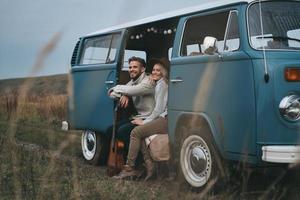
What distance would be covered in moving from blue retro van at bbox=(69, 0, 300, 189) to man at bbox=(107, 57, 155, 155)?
656 mm

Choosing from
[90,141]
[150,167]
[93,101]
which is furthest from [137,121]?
[90,141]

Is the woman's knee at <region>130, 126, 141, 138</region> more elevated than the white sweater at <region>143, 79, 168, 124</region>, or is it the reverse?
the white sweater at <region>143, 79, 168, 124</region>

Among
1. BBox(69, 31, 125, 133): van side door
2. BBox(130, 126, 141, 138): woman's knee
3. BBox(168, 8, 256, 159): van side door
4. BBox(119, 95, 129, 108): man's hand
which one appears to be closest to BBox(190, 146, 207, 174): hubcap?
BBox(168, 8, 256, 159): van side door

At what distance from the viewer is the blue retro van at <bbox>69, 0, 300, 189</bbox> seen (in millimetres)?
4742

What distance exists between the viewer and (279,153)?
464cm

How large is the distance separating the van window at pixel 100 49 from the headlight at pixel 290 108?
3493mm

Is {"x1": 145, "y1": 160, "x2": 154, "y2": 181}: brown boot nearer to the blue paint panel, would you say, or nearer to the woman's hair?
the woman's hair

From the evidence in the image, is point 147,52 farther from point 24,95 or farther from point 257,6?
point 24,95

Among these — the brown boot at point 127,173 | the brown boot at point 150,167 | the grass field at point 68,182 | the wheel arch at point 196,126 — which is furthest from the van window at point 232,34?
the brown boot at point 127,173

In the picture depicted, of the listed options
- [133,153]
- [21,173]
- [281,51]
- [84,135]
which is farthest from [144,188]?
[84,135]

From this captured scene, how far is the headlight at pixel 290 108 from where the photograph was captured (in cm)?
472

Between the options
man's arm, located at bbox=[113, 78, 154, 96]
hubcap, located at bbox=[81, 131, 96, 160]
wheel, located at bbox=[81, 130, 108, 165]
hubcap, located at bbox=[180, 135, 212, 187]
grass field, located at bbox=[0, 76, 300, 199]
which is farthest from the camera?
hubcap, located at bbox=[81, 131, 96, 160]

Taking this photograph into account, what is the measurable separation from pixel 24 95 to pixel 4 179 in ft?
7.84

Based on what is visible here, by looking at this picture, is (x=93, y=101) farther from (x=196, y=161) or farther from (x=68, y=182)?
(x=68, y=182)
